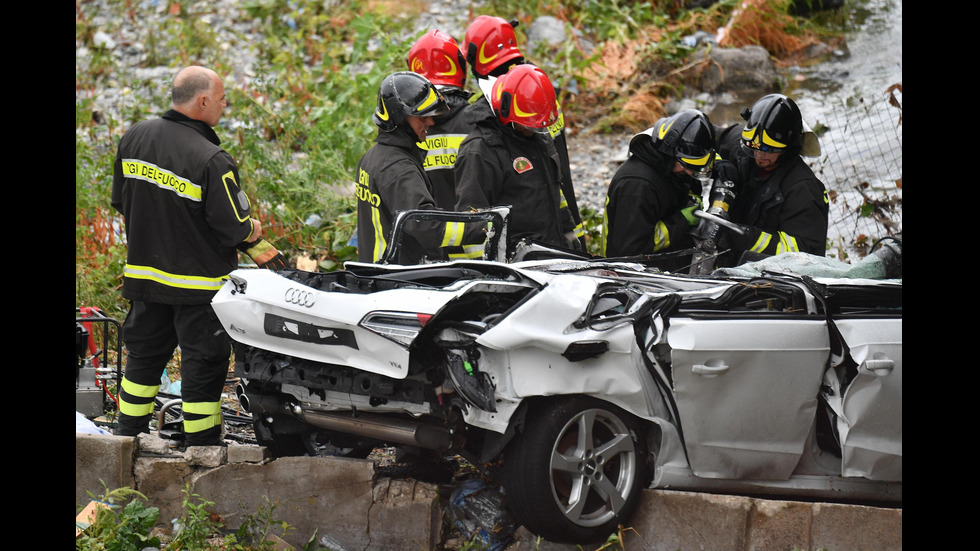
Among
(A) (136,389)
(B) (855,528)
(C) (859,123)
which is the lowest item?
(C) (859,123)

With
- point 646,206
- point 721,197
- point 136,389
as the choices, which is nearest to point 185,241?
point 136,389

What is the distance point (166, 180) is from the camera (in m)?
4.71

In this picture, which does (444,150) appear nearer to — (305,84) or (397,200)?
(397,200)

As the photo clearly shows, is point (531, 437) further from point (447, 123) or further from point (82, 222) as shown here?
point (82, 222)

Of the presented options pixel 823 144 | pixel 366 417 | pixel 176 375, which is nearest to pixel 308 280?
pixel 366 417

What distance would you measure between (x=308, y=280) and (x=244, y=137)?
533cm

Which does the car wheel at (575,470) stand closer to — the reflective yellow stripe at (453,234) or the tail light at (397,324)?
the tail light at (397,324)

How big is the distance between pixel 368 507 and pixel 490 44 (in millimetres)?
4019

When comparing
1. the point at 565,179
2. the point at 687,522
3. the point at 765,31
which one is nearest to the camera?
the point at 687,522

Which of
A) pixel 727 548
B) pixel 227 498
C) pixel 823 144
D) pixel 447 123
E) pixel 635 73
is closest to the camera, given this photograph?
pixel 727 548

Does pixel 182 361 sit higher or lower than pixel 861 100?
higher

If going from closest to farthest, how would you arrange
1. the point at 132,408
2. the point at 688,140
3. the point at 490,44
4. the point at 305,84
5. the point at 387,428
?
1. the point at 387,428
2. the point at 132,408
3. the point at 688,140
4. the point at 490,44
5. the point at 305,84

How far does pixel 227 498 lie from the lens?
14.3 feet

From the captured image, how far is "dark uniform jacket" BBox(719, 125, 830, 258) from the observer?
5.34 meters
